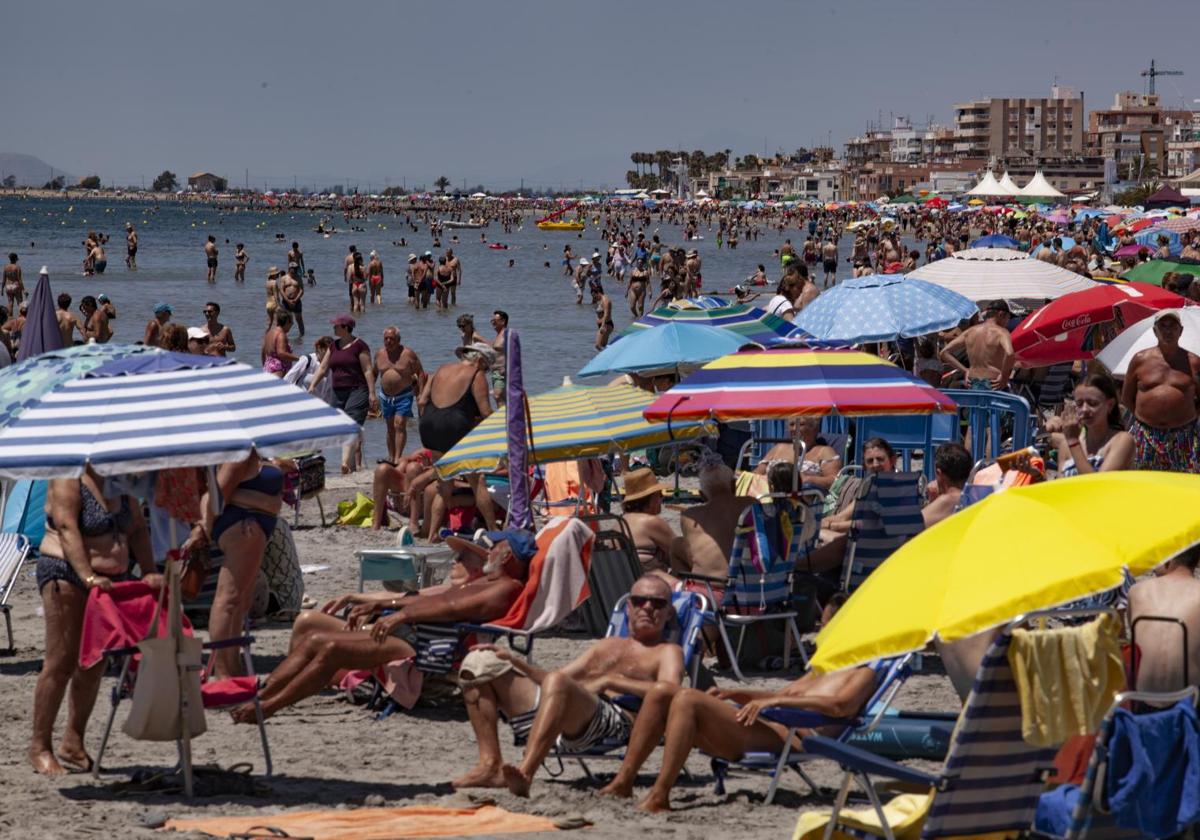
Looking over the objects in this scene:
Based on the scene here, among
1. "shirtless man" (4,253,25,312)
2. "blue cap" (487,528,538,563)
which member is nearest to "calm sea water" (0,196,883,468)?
"shirtless man" (4,253,25,312)

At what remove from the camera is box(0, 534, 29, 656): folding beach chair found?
7.72 meters

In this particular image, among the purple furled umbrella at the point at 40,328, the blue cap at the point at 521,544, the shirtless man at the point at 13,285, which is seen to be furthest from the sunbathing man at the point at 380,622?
the shirtless man at the point at 13,285

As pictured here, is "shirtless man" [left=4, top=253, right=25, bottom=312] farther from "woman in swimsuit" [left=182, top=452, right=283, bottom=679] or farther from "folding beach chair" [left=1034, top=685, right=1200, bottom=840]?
"folding beach chair" [left=1034, top=685, right=1200, bottom=840]

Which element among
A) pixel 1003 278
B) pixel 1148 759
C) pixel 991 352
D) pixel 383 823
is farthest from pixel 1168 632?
pixel 1003 278

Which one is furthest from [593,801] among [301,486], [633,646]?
[301,486]

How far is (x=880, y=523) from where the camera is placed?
7.57 metres

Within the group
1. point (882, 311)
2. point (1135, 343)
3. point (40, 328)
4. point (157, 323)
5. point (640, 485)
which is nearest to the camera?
point (640, 485)

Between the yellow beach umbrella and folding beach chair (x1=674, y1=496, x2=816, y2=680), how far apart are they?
2644 millimetres

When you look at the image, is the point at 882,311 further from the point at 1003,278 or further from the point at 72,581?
the point at 72,581

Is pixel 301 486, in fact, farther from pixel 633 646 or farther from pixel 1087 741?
pixel 1087 741

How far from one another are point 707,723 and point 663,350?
622cm

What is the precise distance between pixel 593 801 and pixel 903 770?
142 centimetres

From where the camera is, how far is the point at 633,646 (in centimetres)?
591

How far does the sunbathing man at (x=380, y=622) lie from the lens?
635 centimetres
